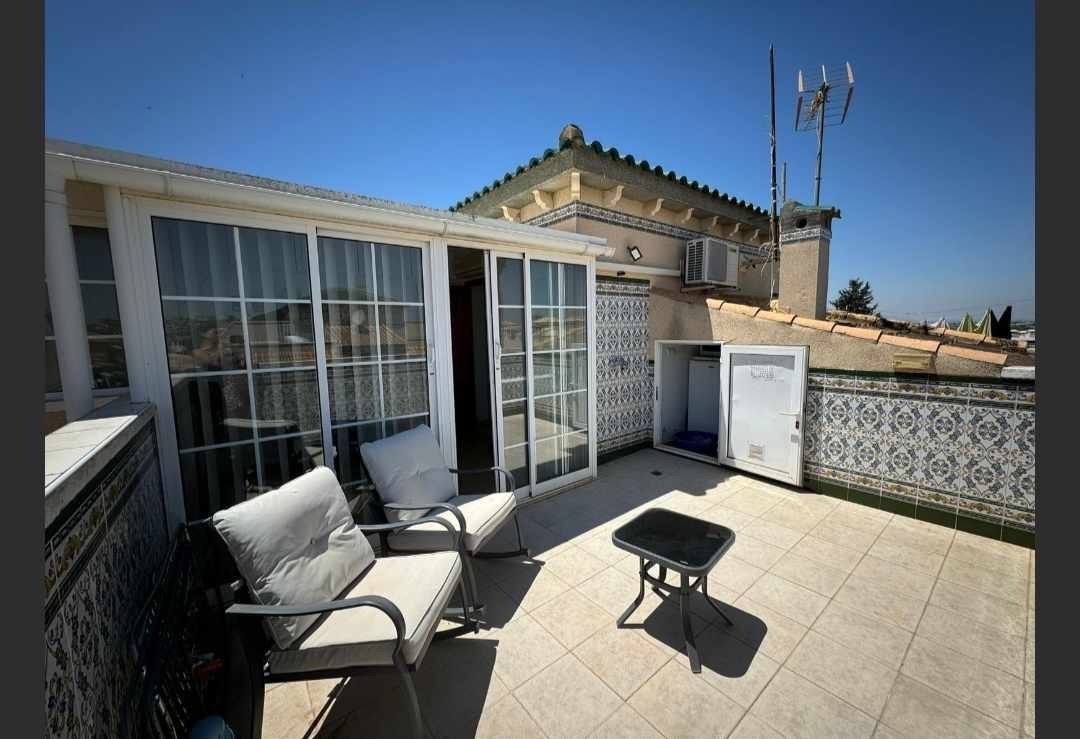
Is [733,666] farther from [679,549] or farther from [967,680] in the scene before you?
[967,680]

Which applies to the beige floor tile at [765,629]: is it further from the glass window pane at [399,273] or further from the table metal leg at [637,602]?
the glass window pane at [399,273]

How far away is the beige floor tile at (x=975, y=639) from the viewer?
1.97m

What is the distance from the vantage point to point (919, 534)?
3188 millimetres

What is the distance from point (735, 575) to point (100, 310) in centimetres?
458

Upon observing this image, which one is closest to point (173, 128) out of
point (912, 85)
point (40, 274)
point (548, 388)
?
point (40, 274)

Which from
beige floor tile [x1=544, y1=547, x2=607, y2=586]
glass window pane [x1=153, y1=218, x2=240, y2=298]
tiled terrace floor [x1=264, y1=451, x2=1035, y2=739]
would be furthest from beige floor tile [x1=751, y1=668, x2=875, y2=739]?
glass window pane [x1=153, y1=218, x2=240, y2=298]

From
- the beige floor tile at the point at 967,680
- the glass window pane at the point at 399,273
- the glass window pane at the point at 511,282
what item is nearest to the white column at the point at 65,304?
the glass window pane at the point at 399,273

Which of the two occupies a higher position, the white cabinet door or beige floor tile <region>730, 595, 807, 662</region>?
the white cabinet door

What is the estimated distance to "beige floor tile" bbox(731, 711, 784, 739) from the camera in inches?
64.4

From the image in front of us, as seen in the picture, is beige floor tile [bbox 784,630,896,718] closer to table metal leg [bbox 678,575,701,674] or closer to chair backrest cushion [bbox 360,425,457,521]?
table metal leg [bbox 678,575,701,674]

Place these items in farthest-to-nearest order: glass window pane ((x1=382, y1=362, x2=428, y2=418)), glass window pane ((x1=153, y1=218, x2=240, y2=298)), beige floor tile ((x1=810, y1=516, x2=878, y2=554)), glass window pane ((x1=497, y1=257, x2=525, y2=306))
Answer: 1. glass window pane ((x1=497, y1=257, x2=525, y2=306))
2. beige floor tile ((x1=810, y1=516, x2=878, y2=554))
3. glass window pane ((x1=382, y1=362, x2=428, y2=418))
4. glass window pane ((x1=153, y1=218, x2=240, y2=298))

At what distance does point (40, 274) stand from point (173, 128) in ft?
8.24

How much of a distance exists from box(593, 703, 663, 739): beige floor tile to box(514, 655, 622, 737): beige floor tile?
0.08ft

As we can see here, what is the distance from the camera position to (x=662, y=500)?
3912 millimetres
